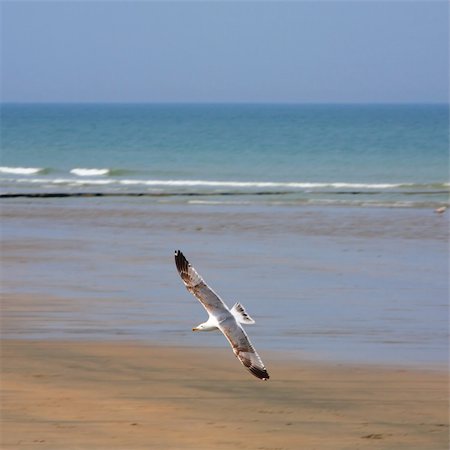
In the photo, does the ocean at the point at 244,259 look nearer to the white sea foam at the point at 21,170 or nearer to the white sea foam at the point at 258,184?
the white sea foam at the point at 258,184

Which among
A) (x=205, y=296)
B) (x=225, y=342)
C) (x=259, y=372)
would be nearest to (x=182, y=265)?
(x=205, y=296)

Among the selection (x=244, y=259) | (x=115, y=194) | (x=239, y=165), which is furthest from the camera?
(x=239, y=165)

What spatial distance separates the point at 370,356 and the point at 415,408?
1.38 meters

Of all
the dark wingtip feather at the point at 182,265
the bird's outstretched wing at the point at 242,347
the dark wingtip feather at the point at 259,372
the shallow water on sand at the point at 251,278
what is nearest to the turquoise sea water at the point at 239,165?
the shallow water on sand at the point at 251,278

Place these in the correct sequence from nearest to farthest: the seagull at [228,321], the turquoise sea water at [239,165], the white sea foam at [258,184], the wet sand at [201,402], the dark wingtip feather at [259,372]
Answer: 1. the dark wingtip feather at [259,372]
2. the seagull at [228,321]
3. the wet sand at [201,402]
4. the turquoise sea water at [239,165]
5. the white sea foam at [258,184]

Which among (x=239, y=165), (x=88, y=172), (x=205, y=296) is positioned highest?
(x=205, y=296)

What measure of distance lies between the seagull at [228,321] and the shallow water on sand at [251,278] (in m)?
2.91

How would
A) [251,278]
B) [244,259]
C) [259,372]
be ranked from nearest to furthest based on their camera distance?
[259,372] < [251,278] < [244,259]

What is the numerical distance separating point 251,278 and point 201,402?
16.0ft

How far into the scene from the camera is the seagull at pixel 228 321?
19.0ft

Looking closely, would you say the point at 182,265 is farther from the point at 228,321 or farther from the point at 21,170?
the point at 21,170

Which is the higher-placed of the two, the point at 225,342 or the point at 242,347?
the point at 242,347

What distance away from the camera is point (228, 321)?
6.03 m

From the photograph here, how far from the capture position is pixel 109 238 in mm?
16156
